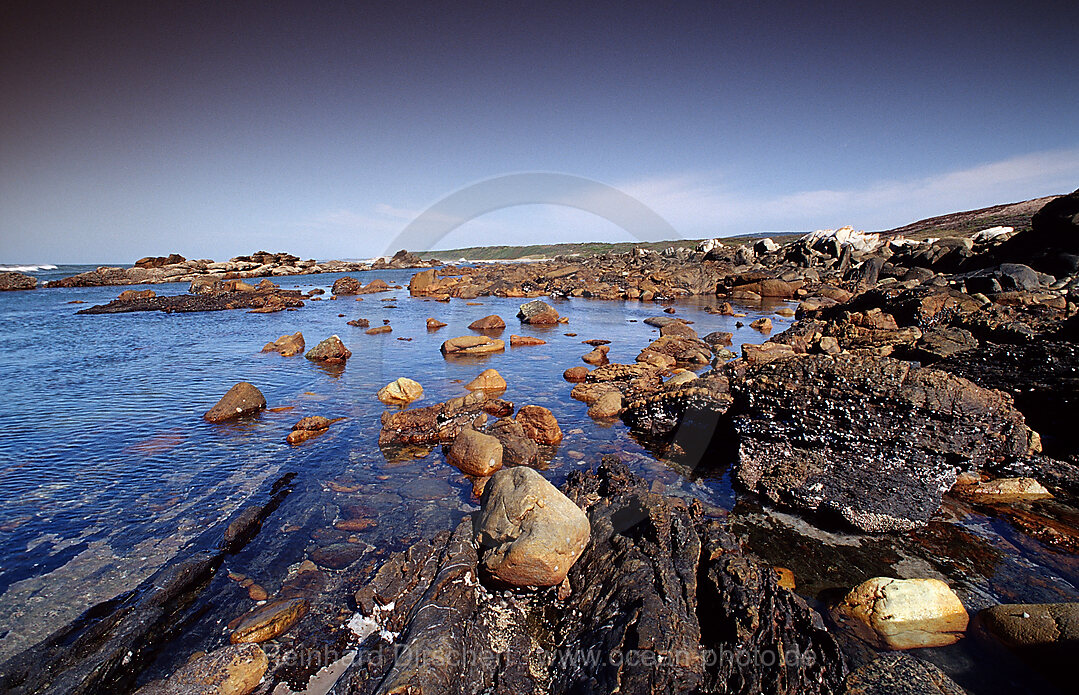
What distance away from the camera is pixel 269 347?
1833 cm

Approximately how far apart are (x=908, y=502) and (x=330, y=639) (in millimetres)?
7296

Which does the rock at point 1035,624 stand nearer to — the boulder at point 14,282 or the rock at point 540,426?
the rock at point 540,426

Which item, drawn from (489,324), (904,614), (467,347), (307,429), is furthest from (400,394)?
(489,324)

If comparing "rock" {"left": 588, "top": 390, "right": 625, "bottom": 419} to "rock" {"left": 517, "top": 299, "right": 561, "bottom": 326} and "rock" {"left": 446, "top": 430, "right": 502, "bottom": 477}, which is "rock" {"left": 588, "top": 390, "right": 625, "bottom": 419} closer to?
"rock" {"left": 446, "top": 430, "right": 502, "bottom": 477}

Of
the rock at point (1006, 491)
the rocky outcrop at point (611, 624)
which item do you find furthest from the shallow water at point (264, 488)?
the rocky outcrop at point (611, 624)

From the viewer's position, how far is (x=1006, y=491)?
638 cm

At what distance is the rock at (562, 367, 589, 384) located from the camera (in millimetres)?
13430

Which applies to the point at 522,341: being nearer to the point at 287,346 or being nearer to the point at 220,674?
the point at 287,346

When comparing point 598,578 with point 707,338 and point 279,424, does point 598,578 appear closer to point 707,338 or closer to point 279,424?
point 279,424

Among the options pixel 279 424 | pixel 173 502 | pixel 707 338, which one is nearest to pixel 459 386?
pixel 279 424

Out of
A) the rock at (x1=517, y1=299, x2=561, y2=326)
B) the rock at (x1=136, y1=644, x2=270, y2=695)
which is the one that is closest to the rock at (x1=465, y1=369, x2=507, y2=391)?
the rock at (x1=136, y1=644, x2=270, y2=695)

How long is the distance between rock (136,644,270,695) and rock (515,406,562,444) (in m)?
5.58

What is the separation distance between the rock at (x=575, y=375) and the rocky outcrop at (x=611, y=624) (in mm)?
8246

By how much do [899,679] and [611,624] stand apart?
2.19 m
